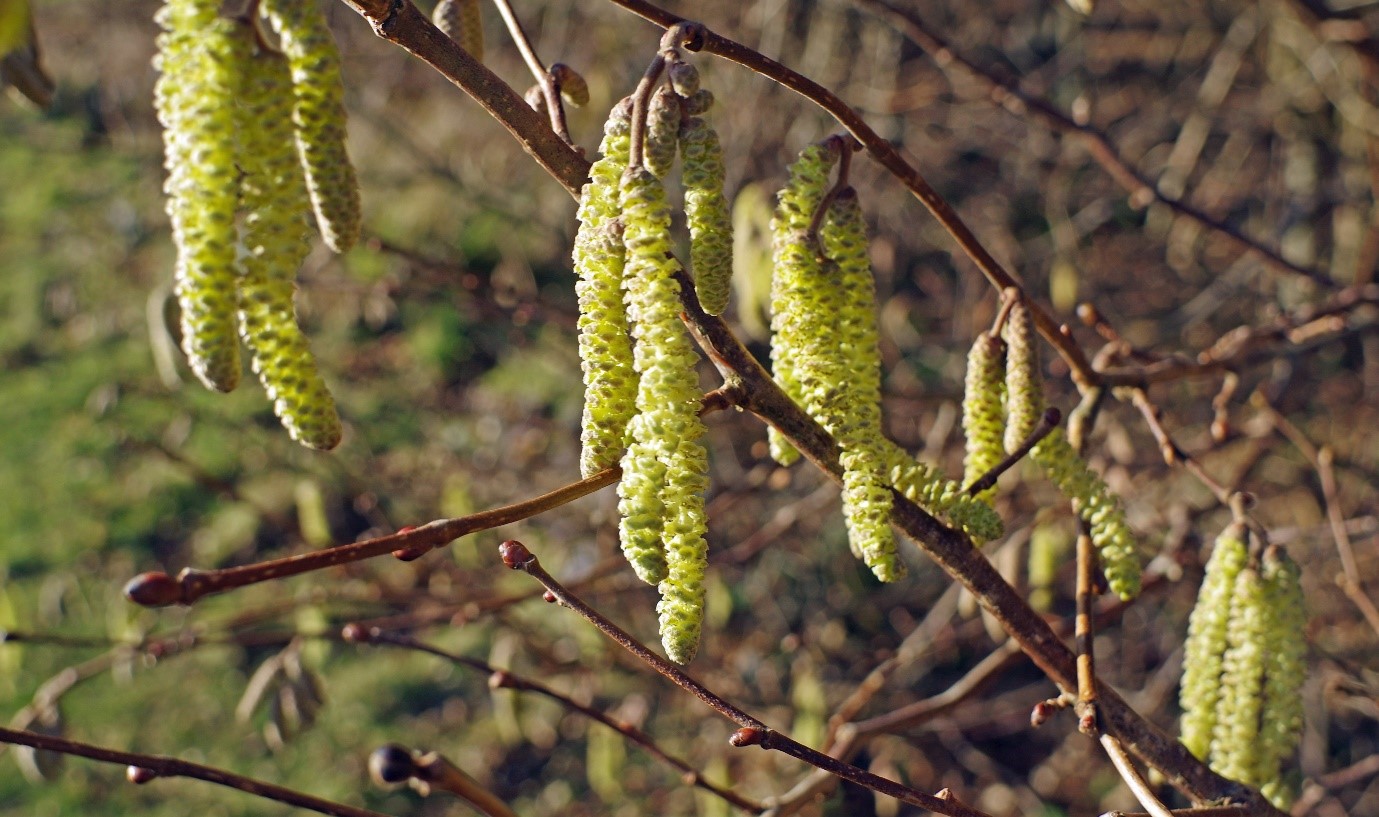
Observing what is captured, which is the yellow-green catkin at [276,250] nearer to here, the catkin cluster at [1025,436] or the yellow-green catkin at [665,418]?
the yellow-green catkin at [665,418]

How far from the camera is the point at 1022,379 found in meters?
1.36

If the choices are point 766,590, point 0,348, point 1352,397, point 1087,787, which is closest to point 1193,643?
point 1087,787

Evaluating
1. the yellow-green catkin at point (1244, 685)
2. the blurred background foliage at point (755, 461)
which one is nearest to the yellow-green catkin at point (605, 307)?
the yellow-green catkin at point (1244, 685)

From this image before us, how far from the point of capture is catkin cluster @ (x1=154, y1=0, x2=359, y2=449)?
0.90 m

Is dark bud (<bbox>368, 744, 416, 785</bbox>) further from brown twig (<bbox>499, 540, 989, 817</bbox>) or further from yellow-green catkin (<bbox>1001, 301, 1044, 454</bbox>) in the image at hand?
yellow-green catkin (<bbox>1001, 301, 1044, 454</bbox>)

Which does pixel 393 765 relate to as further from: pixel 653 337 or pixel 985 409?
pixel 985 409

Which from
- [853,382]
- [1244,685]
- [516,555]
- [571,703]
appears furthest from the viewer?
[571,703]

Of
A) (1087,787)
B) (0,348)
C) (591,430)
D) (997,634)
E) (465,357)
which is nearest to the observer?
(591,430)

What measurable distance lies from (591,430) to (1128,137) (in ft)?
14.1

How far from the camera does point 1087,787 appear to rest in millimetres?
3760

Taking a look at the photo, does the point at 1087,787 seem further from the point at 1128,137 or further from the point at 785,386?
the point at 785,386

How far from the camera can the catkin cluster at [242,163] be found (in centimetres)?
90

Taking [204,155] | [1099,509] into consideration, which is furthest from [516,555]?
[1099,509]

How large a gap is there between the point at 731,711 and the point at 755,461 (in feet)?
10.7
